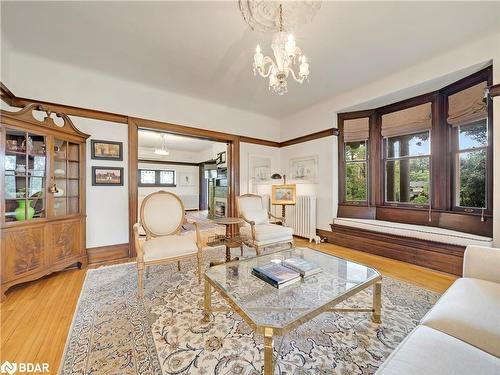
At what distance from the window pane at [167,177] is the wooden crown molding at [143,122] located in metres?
6.09

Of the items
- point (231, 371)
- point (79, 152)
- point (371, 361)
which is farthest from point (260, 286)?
point (79, 152)

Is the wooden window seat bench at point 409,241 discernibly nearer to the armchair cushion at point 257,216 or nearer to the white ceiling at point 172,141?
the armchair cushion at point 257,216

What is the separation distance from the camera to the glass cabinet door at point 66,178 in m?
2.72

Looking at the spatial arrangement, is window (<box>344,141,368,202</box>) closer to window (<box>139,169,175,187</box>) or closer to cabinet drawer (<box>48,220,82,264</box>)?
cabinet drawer (<box>48,220,82,264</box>)

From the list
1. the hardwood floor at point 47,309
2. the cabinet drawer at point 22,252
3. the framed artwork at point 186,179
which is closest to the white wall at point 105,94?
the cabinet drawer at point 22,252

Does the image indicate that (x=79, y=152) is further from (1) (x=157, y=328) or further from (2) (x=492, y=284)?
(2) (x=492, y=284)

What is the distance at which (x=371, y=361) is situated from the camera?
4.44ft

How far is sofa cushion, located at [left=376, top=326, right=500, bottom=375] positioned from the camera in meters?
0.81

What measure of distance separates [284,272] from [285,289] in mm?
167

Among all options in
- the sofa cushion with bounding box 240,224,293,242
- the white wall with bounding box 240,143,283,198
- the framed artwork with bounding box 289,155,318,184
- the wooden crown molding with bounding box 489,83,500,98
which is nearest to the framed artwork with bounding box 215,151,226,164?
the white wall with bounding box 240,143,283,198

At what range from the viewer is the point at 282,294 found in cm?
148

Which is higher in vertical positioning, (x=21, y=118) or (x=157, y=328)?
(x=21, y=118)

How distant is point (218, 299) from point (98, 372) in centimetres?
100

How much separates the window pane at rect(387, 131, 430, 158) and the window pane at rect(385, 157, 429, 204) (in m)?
0.12
